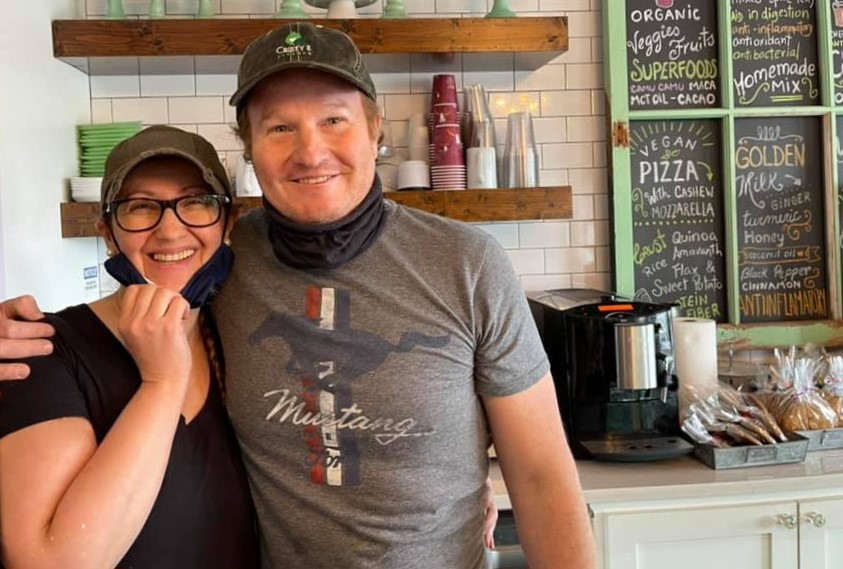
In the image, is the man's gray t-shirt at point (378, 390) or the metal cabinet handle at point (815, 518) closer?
the man's gray t-shirt at point (378, 390)

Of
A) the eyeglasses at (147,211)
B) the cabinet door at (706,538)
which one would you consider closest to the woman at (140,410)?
the eyeglasses at (147,211)

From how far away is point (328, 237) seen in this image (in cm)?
117

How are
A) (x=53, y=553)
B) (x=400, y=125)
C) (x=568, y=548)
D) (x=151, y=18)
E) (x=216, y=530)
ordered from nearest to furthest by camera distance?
1. (x=53, y=553)
2. (x=216, y=530)
3. (x=568, y=548)
4. (x=151, y=18)
5. (x=400, y=125)

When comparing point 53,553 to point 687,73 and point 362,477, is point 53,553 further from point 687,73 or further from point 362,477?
point 687,73

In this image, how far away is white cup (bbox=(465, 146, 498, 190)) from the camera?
8.20 ft

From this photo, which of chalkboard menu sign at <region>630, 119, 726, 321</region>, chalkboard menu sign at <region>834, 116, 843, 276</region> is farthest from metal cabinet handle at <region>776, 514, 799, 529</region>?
chalkboard menu sign at <region>834, 116, 843, 276</region>

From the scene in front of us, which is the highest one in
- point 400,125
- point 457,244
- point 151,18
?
point 151,18

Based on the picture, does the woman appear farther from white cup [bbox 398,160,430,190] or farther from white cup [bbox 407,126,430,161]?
white cup [bbox 407,126,430,161]

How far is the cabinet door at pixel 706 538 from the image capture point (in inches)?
76.0

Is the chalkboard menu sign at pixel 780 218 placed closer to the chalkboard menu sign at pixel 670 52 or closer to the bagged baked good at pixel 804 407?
the chalkboard menu sign at pixel 670 52

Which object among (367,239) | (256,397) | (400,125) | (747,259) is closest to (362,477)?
(256,397)

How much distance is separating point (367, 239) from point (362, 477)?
1.17ft

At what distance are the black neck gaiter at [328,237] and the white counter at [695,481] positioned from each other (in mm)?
986

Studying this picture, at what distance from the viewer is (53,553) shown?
2.94ft
